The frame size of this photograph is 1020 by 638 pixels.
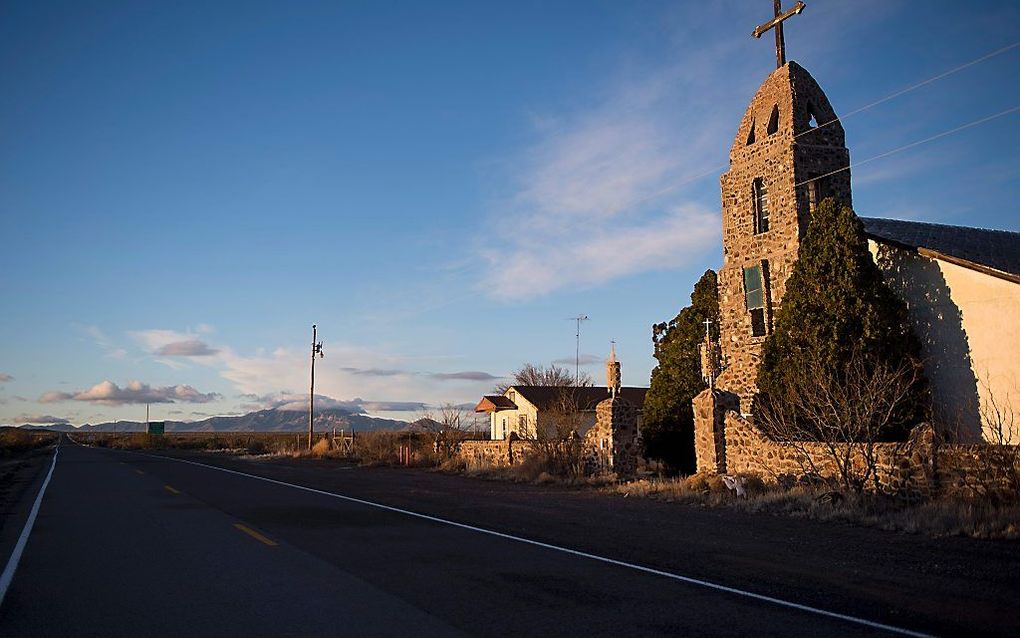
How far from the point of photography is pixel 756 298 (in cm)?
2444

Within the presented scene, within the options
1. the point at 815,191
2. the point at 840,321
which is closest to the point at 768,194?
the point at 815,191

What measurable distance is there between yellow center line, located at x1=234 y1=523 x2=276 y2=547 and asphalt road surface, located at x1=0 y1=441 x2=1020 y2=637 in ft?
0.34

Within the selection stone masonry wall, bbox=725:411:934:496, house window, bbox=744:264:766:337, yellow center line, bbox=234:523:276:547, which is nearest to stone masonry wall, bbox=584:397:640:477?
stone masonry wall, bbox=725:411:934:496

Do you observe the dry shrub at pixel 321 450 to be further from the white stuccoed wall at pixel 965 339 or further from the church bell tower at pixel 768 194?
the white stuccoed wall at pixel 965 339

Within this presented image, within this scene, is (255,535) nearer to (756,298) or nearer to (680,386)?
(756,298)

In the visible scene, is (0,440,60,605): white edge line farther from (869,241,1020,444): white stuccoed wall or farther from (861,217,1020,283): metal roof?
(861,217,1020,283): metal roof

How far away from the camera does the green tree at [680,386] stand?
90.5 feet

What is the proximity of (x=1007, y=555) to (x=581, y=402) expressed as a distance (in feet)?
138

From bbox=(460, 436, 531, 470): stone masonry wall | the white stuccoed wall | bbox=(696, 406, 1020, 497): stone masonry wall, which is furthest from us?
bbox=(460, 436, 531, 470): stone masonry wall

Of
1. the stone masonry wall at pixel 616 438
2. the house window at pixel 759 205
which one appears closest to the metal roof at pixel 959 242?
the house window at pixel 759 205

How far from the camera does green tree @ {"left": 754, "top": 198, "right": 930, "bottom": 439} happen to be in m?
19.9

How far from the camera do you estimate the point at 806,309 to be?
2100 cm

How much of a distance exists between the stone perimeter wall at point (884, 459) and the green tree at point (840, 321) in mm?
954

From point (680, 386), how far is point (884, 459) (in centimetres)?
1263
